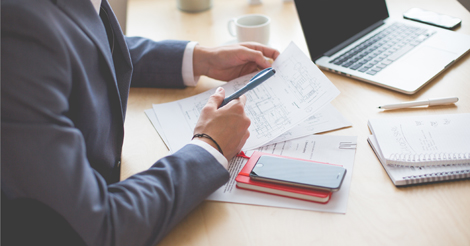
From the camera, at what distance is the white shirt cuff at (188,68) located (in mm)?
1032

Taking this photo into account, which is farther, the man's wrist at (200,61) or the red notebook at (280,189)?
the man's wrist at (200,61)

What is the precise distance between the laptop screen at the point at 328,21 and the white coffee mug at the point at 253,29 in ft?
0.51

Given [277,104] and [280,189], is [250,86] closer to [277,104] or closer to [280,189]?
[277,104]

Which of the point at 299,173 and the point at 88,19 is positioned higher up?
the point at 88,19

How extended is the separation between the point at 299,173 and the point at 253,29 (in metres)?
0.61

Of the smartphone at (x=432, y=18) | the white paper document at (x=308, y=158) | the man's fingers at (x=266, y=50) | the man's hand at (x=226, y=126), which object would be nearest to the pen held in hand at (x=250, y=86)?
the man's hand at (x=226, y=126)

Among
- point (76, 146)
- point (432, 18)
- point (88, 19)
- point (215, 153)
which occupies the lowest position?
point (432, 18)

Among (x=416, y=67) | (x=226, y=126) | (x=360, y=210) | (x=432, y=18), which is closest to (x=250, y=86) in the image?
(x=226, y=126)

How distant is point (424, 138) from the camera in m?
0.73

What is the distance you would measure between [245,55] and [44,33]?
56 centimetres

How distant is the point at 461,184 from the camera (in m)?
0.65

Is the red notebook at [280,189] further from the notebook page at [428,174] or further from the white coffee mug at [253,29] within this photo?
the white coffee mug at [253,29]

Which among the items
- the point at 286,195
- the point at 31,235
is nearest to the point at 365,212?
the point at 286,195

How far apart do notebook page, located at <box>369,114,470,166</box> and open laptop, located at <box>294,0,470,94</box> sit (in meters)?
0.15
